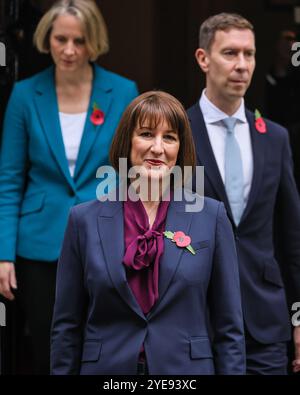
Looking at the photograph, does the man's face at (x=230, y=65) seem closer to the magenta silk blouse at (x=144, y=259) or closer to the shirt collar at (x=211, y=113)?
the shirt collar at (x=211, y=113)

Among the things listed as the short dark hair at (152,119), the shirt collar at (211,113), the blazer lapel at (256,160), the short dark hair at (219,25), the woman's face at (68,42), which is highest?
the short dark hair at (219,25)

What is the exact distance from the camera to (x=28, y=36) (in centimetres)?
476

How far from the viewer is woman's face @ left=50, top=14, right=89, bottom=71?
4168mm

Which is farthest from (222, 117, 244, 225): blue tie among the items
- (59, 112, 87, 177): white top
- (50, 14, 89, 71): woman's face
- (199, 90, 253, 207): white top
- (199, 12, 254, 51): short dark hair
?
(50, 14, 89, 71): woman's face

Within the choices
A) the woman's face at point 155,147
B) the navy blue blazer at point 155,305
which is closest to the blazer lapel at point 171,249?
the navy blue blazer at point 155,305

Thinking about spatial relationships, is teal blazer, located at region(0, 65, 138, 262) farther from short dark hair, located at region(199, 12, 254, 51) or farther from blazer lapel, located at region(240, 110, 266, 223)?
blazer lapel, located at region(240, 110, 266, 223)

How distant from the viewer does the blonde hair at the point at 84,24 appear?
4176 millimetres

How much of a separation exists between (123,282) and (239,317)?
41 centimetres

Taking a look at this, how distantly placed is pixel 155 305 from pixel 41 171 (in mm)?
1314

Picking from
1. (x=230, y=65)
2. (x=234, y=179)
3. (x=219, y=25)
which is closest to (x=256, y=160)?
(x=234, y=179)

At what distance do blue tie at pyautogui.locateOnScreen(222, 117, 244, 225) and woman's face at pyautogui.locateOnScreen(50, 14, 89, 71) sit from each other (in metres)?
0.80

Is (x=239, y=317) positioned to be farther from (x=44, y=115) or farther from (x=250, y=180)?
(x=44, y=115)

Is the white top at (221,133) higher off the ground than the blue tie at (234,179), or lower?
higher
